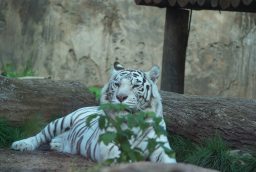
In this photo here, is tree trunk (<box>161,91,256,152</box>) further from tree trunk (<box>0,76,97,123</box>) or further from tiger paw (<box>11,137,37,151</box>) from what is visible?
tiger paw (<box>11,137,37,151</box>)

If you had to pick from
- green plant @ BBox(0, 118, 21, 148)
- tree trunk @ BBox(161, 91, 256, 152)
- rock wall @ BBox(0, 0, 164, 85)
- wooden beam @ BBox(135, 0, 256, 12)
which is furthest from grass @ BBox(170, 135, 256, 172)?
rock wall @ BBox(0, 0, 164, 85)

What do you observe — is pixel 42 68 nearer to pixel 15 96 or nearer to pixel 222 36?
pixel 222 36

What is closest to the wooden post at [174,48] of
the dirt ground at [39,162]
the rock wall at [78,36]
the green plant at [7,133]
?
the green plant at [7,133]

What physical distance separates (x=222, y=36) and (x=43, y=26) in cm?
327

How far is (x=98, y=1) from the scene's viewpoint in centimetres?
1406

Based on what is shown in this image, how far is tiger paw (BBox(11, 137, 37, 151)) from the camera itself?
Result: 7.17 m

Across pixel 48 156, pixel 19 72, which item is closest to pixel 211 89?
pixel 19 72

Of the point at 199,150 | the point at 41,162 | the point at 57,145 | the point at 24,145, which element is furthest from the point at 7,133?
the point at 199,150

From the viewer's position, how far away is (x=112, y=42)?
14.2 m

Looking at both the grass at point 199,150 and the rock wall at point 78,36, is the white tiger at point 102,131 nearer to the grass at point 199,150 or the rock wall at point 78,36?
the grass at point 199,150

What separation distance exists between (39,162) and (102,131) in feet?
2.00

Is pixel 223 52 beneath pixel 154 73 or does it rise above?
beneath

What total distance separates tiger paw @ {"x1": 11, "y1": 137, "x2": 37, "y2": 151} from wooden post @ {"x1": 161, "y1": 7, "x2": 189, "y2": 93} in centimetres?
260

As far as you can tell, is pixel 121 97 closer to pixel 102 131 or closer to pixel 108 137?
pixel 102 131
